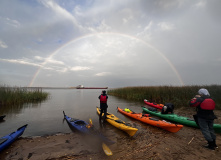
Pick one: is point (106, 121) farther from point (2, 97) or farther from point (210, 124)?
point (2, 97)

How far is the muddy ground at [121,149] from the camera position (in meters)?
4.11

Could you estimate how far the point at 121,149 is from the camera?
464 centimetres

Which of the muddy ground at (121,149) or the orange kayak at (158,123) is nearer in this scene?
the muddy ground at (121,149)

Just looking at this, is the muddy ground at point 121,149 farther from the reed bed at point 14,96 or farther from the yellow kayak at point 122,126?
the reed bed at point 14,96

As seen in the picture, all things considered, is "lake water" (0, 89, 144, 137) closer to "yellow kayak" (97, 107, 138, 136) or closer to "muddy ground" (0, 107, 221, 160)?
"yellow kayak" (97, 107, 138, 136)

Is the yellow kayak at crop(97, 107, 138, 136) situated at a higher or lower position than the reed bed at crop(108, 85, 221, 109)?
lower

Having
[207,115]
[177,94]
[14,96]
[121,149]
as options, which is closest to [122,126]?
[121,149]

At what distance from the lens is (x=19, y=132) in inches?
244

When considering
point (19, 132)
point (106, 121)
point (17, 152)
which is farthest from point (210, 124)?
point (19, 132)

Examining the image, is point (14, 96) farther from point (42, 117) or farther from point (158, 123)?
point (158, 123)

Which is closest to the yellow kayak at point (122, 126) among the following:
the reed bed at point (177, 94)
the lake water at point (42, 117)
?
the lake water at point (42, 117)

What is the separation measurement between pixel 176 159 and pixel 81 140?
4.26 meters

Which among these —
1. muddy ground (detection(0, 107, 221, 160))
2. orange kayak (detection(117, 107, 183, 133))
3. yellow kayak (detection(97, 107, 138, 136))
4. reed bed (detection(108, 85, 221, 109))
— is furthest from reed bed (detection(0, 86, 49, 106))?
reed bed (detection(108, 85, 221, 109))

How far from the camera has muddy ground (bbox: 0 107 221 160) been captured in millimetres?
4105
